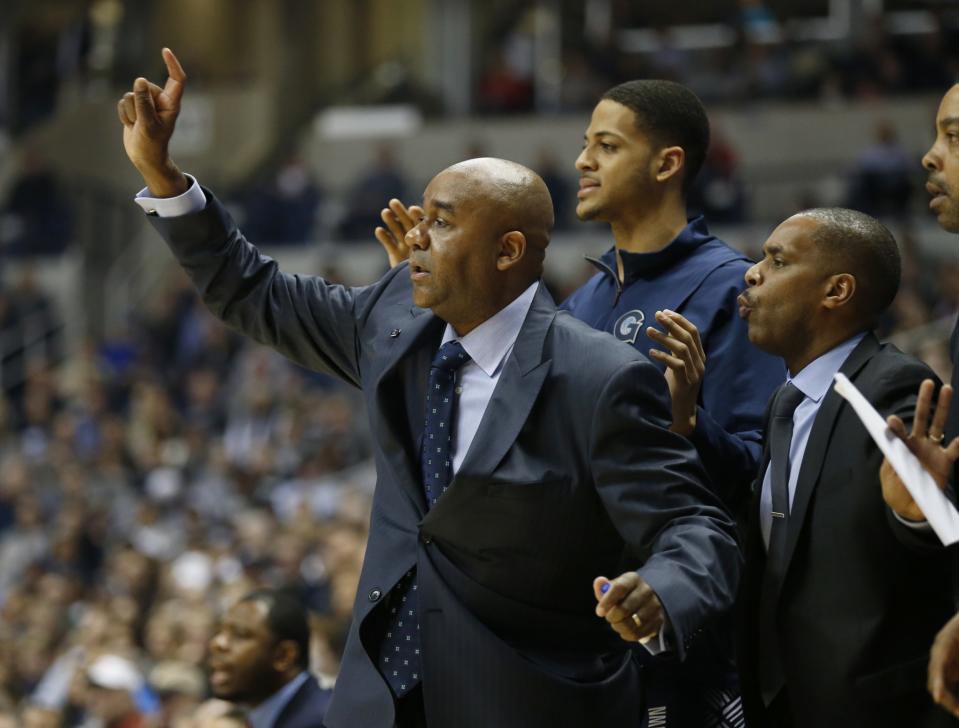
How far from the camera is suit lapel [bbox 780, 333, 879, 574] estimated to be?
11.4ft

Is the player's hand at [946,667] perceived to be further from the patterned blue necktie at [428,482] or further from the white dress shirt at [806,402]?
the patterned blue necktie at [428,482]

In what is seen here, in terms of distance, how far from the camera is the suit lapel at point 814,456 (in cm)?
348

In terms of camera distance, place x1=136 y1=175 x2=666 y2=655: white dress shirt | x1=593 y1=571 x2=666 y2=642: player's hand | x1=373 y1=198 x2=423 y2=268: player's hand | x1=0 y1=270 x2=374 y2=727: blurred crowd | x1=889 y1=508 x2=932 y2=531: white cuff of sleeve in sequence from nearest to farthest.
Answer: x1=593 y1=571 x2=666 y2=642: player's hand
x1=889 y1=508 x2=932 y2=531: white cuff of sleeve
x1=136 y1=175 x2=666 y2=655: white dress shirt
x1=373 y1=198 x2=423 y2=268: player's hand
x1=0 y1=270 x2=374 y2=727: blurred crowd

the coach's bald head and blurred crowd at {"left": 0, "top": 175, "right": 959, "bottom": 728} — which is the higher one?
the coach's bald head

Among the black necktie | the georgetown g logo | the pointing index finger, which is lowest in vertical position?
the black necktie

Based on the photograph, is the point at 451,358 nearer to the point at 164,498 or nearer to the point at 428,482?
the point at 428,482

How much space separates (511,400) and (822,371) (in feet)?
2.49

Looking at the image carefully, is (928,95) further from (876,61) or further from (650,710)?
(650,710)

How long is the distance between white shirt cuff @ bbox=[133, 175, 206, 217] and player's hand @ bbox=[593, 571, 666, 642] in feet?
4.77

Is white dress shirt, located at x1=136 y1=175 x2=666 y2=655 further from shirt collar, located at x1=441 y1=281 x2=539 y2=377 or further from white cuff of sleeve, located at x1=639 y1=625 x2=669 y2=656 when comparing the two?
white cuff of sleeve, located at x1=639 y1=625 x2=669 y2=656

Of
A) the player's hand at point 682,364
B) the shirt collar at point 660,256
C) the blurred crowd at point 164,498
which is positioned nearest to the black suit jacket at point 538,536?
the player's hand at point 682,364

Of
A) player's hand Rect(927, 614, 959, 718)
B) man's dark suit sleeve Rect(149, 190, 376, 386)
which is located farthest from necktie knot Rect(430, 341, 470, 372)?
player's hand Rect(927, 614, 959, 718)

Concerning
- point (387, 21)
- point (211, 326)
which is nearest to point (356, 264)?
point (211, 326)

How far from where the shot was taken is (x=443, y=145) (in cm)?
1764
